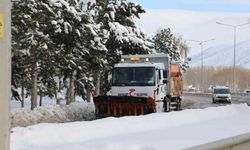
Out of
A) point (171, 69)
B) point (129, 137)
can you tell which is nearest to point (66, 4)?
point (171, 69)

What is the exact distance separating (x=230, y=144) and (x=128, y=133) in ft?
9.21

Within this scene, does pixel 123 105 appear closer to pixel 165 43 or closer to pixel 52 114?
pixel 52 114

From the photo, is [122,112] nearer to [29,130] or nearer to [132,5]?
[29,130]

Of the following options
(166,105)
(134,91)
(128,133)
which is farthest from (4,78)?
(166,105)

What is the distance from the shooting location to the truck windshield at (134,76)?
78.8ft

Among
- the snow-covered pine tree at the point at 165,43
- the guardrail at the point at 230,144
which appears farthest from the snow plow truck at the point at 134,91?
the snow-covered pine tree at the point at 165,43

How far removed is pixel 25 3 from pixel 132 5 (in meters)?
15.7

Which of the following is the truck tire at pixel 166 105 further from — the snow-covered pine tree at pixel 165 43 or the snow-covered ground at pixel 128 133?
the snow-covered pine tree at pixel 165 43

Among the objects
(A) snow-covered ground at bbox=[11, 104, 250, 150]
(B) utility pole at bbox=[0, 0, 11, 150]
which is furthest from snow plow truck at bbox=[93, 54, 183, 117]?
(B) utility pole at bbox=[0, 0, 11, 150]

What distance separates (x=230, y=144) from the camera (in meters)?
7.36

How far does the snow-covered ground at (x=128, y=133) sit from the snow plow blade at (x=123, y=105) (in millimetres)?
10050

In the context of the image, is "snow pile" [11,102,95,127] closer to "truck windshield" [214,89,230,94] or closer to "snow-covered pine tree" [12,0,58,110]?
"snow-covered pine tree" [12,0,58,110]

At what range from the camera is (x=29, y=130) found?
886 cm

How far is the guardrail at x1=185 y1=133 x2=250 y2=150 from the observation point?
6.51m
